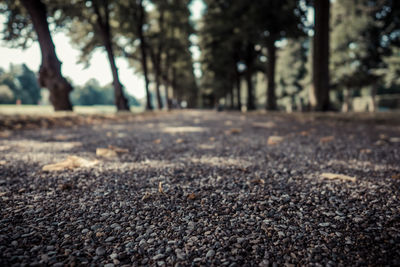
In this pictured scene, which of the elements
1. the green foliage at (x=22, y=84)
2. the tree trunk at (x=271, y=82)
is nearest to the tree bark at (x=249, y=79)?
the tree trunk at (x=271, y=82)

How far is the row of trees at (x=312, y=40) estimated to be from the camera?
8.17 metres

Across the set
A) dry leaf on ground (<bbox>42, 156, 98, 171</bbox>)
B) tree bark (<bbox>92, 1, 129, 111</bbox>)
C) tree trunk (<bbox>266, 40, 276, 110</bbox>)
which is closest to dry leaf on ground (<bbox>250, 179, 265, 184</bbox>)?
dry leaf on ground (<bbox>42, 156, 98, 171</bbox>)

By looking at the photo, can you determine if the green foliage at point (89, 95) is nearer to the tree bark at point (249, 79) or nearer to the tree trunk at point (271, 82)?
the tree bark at point (249, 79)

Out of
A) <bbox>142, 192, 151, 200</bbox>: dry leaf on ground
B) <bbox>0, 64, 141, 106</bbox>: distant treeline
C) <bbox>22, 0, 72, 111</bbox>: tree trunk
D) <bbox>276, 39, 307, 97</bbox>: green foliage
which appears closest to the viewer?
<bbox>142, 192, 151, 200</bbox>: dry leaf on ground

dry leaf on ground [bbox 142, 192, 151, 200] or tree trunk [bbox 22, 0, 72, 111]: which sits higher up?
tree trunk [bbox 22, 0, 72, 111]

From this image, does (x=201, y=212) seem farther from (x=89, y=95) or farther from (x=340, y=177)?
(x=89, y=95)

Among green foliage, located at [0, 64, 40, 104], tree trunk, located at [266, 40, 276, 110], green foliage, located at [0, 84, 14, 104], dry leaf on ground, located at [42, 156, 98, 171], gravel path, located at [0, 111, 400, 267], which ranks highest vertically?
green foliage, located at [0, 64, 40, 104]

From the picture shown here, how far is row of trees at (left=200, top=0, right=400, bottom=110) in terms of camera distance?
322 inches

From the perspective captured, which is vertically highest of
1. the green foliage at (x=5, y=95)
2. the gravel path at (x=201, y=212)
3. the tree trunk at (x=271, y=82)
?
the green foliage at (x=5, y=95)

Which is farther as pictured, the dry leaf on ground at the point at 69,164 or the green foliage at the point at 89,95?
the green foliage at the point at 89,95

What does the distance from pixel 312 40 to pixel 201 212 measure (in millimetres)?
14747

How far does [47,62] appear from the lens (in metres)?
7.61

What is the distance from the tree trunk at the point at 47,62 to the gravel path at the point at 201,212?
650 centimetres

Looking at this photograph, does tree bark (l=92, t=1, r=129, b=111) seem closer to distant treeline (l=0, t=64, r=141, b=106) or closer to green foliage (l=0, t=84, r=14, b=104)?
distant treeline (l=0, t=64, r=141, b=106)
